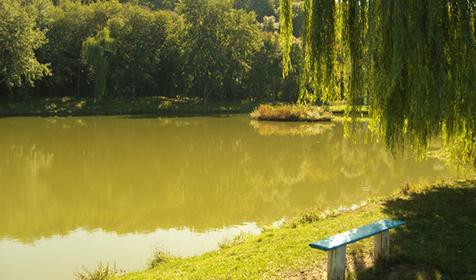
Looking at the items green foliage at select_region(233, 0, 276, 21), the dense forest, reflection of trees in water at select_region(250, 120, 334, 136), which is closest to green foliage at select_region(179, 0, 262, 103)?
the dense forest

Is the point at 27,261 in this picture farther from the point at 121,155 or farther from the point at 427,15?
the point at 121,155

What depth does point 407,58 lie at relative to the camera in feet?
23.7

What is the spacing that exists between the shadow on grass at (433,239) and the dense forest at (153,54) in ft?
117

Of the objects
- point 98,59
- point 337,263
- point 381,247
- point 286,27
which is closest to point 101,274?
point 337,263

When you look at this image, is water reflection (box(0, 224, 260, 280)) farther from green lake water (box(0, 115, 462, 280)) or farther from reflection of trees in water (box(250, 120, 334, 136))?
reflection of trees in water (box(250, 120, 334, 136))

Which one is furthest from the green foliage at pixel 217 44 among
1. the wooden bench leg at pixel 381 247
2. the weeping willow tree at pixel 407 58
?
the wooden bench leg at pixel 381 247

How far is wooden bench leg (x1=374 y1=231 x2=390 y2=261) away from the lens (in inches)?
268

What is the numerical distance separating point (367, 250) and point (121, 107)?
38.4 m

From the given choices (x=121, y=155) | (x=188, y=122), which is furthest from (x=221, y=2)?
(x=121, y=155)

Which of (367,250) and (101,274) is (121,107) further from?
(367,250)

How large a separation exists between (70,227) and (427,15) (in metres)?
9.09

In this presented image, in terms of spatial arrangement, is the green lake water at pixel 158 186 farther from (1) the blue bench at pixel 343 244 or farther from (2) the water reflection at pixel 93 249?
(1) the blue bench at pixel 343 244

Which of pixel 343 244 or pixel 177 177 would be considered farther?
pixel 177 177

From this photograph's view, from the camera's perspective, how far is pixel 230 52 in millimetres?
48125
